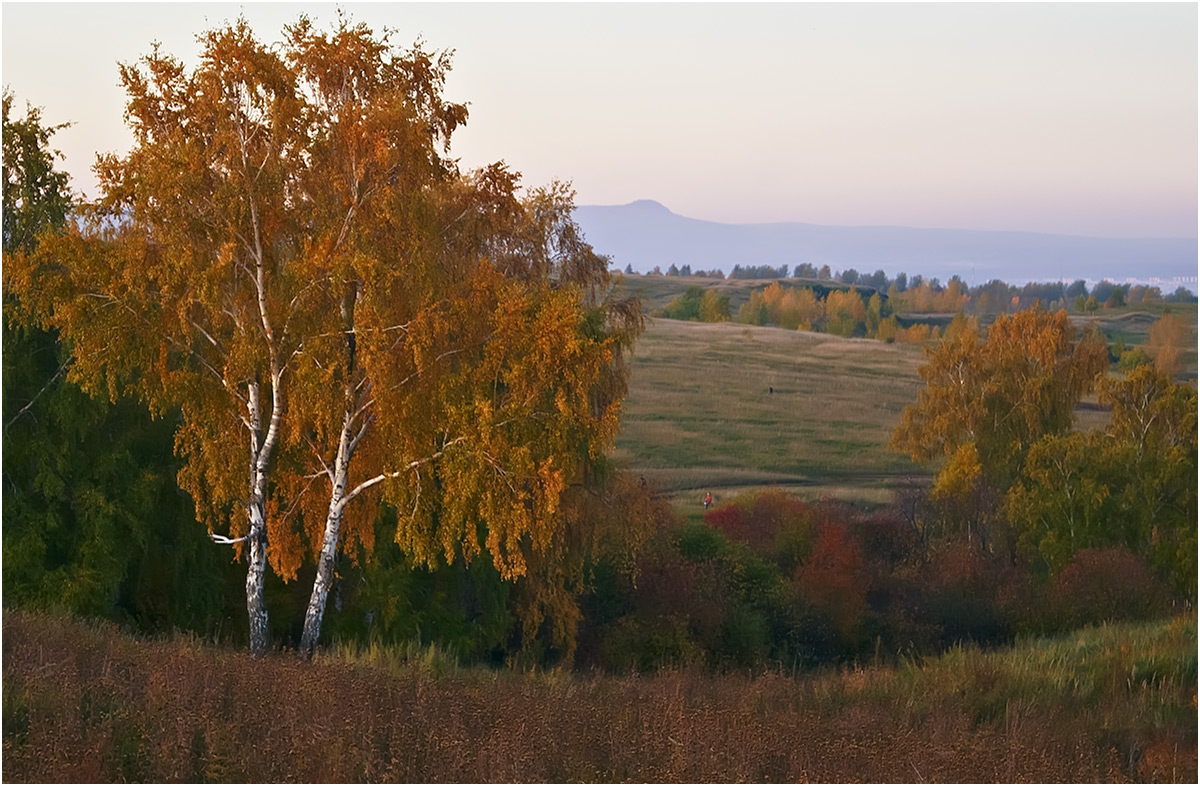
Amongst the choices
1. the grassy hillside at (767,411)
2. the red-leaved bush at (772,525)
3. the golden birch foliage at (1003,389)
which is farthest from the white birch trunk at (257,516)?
the golden birch foliage at (1003,389)

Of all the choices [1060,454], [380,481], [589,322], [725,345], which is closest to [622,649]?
[589,322]

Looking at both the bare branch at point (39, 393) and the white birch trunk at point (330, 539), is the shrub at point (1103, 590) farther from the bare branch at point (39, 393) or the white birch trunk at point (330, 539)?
the bare branch at point (39, 393)

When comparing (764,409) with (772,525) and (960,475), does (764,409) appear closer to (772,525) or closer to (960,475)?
(960,475)

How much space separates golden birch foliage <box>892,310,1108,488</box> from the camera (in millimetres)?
57781

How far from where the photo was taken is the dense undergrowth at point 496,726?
9938mm

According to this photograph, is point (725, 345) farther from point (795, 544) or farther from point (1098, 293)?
point (1098, 293)

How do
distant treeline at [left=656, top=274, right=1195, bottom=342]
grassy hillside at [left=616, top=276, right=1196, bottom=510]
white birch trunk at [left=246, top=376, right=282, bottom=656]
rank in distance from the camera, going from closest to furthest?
white birch trunk at [left=246, top=376, right=282, bottom=656]
grassy hillside at [left=616, top=276, right=1196, bottom=510]
distant treeline at [left=656, top=274, right=1195, bottom=342]

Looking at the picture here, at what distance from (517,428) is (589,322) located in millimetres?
8126

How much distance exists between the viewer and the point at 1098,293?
612 feet

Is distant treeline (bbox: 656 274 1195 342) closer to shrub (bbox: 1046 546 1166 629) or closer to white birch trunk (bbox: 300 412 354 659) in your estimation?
shrub (bbox: 1046 546 1166 629)

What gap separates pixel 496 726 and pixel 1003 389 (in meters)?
52.0

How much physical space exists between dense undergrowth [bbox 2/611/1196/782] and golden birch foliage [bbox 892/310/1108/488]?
44.7m

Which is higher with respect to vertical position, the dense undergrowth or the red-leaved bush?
the dense undergrowth

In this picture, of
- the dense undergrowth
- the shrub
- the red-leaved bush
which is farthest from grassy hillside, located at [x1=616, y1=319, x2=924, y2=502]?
the dense undergrowth
